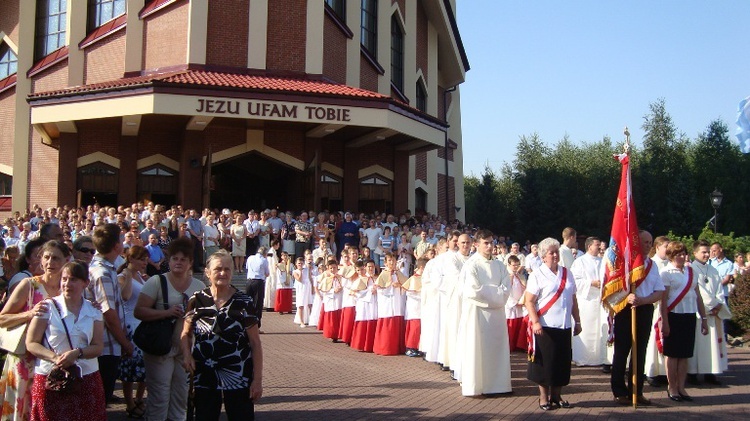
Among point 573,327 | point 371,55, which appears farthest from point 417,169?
point 573,327

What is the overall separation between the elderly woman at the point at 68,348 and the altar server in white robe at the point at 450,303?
5762 mm

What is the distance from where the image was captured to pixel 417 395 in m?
9.46

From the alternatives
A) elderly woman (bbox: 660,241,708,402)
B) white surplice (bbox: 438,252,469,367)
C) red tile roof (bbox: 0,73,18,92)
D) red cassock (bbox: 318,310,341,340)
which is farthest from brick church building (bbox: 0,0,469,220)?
elderly woman (bbox: 660,241,708,402)

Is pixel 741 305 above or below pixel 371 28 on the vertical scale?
below

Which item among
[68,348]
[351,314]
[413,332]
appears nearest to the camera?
[68,348]

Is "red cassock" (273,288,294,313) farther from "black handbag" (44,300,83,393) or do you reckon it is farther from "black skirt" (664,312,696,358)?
"black handbag" (44,300,83,393)

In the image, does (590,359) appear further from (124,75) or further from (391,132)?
(124,75)

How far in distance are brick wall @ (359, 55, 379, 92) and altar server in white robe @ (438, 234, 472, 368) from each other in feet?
63.9

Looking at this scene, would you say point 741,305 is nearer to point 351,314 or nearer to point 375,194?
point 351,314

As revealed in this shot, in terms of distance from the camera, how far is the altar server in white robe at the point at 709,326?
416 inches

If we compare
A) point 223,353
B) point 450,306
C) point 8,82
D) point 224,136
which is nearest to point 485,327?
point 450,306

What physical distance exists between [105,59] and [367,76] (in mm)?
9954

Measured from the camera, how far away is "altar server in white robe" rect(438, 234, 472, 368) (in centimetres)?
1075

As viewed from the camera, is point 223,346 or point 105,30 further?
point 105,30
